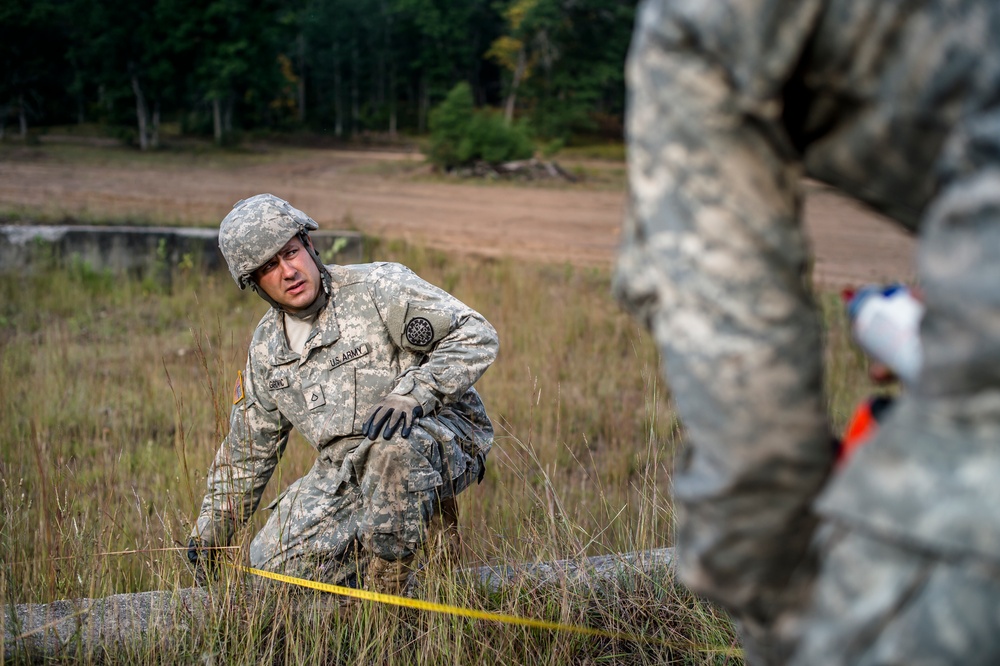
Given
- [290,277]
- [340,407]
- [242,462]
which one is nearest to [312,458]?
[242,462]

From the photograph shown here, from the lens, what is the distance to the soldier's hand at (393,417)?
111 inches

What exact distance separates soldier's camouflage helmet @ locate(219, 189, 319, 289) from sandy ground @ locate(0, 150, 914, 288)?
795 centimetres

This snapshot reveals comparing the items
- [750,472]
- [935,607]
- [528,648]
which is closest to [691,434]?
[750,472]

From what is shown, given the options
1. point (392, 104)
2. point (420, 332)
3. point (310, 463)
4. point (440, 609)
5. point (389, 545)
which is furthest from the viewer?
point (392, 104)

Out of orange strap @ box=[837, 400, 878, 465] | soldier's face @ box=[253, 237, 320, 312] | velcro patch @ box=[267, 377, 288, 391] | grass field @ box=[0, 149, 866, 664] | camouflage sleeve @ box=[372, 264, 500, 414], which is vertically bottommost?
grass field @ box=[0, 149, 866, 664]

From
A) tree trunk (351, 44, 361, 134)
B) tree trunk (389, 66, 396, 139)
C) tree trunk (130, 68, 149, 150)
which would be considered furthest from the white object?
tree trunk (351, 44, 361, 134)

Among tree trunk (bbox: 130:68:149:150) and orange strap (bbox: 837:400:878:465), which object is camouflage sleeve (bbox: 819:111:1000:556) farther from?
tree trunk (bbox: 130:68:149:150)

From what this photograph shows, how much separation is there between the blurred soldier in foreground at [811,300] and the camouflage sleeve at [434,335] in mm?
1712

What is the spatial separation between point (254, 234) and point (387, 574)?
1.22 meters

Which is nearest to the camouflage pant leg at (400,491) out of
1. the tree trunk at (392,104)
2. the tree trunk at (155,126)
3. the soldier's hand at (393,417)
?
the soldier's hand at (393,417)

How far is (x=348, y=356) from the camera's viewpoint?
3283mm

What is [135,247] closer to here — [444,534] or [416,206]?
[416,206]

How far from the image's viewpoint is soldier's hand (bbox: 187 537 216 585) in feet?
9.73

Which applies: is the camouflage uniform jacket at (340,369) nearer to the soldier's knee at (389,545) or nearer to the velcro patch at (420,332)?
the velcro patch at (420,332)
